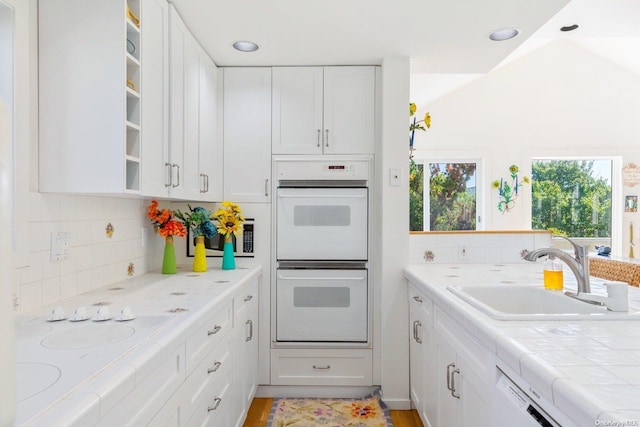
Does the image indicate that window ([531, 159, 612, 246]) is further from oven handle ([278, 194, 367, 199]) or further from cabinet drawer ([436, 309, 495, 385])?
cabinet drawer ([436, 309, 495, 385])

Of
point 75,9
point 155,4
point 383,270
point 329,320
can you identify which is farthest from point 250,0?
point 329,320

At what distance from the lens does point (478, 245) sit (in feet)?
9.66

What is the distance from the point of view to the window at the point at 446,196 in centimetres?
650

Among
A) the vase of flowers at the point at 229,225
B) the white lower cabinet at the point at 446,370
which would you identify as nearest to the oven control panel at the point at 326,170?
the vase of flowers at the point at 229,225

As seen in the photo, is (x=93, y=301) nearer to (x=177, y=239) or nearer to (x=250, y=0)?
(x=177, y=239)

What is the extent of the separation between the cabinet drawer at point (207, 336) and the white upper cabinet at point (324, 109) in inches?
51.2

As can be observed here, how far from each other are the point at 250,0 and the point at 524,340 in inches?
71.1

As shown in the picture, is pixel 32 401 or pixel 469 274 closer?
pixel 32 401

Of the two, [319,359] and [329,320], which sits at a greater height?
A: [329,320]

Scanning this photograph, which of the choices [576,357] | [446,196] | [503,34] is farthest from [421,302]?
[446,196]

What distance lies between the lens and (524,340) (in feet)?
3.87

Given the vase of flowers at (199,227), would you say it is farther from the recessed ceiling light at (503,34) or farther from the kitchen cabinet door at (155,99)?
the recessed ceiling light at (503,34)

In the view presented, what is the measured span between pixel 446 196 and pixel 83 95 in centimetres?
568

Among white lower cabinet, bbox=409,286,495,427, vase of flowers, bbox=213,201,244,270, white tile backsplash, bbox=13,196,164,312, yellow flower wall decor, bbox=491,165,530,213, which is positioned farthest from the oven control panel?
yellow flower wall decor, bbox=491,165,530,213
